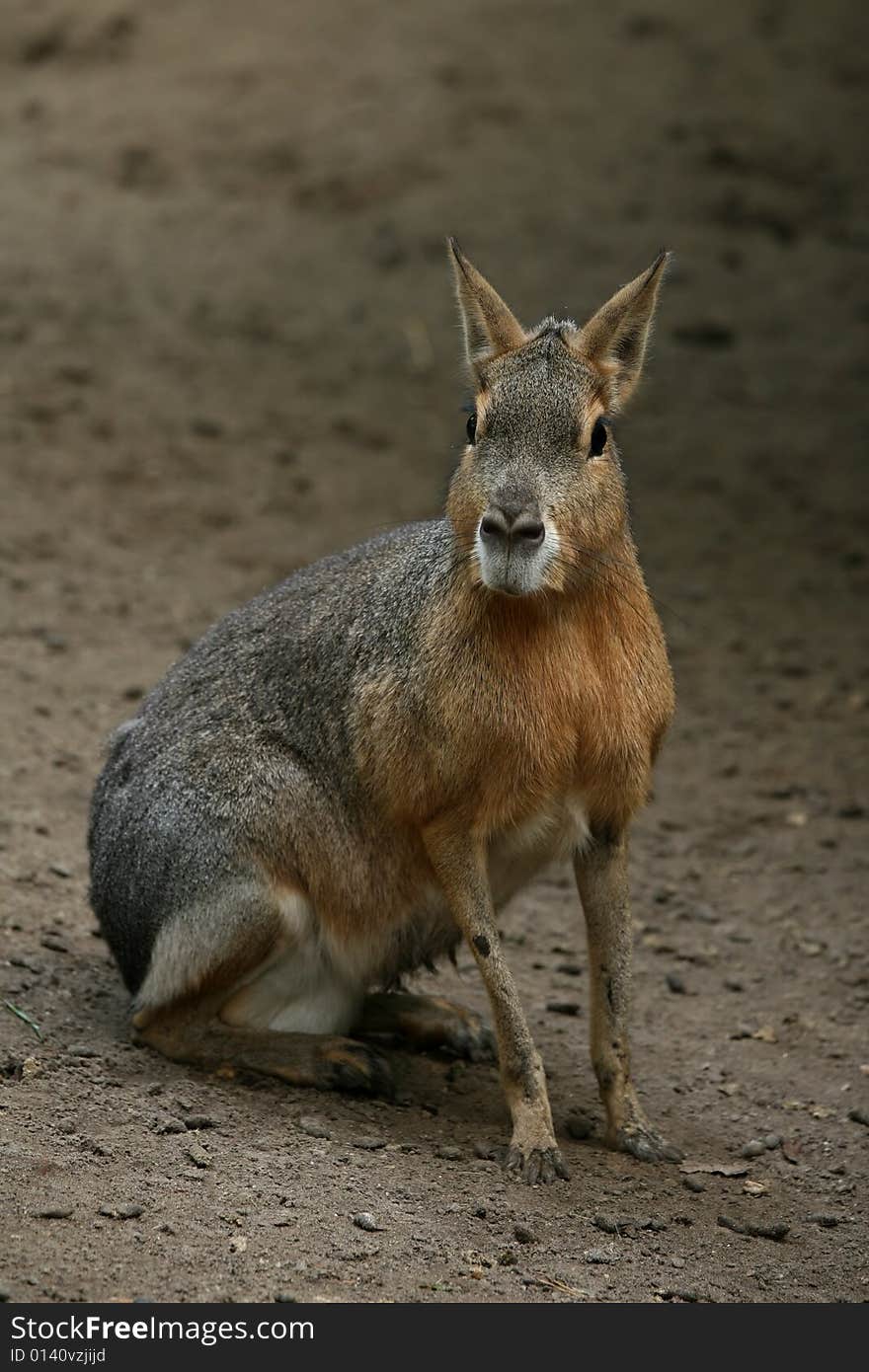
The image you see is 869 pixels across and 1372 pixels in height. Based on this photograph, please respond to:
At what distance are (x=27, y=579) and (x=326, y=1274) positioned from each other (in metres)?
5.41

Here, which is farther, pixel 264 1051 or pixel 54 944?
pixel 54 944

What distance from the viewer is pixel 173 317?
39.8 feet

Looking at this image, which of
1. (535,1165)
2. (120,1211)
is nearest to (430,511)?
(535,1165)

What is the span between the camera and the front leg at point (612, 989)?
5582 millimetres

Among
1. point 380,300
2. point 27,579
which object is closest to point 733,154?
point 380,300

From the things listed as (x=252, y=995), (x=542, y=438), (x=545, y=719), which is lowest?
(x=252, y=995)

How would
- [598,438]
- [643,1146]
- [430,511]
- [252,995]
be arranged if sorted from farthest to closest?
1. [430,511]
2. [252,995]
3. [643,1146]
4. [598,438]

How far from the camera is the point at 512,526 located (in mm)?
4695

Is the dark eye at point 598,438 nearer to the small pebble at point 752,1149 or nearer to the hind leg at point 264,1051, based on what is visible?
the hind leg at point 264,1051

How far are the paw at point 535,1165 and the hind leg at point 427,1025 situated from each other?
87 cm

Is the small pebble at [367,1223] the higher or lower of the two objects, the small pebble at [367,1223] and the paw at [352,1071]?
the lower

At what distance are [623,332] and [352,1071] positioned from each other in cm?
234

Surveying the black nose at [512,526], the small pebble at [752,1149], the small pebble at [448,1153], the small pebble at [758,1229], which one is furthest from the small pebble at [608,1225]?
the black nose at [512,526]

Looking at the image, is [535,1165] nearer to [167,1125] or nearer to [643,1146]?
[643,1146]
